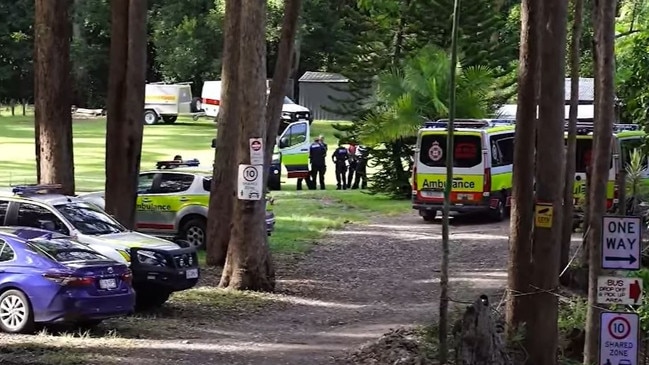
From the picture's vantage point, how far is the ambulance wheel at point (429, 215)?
3169cm

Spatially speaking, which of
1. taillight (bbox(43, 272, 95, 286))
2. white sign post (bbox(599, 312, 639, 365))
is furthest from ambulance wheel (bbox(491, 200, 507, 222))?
white sign post (bbox(599, 312, 639, 365))

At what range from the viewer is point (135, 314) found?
17969 millimetres

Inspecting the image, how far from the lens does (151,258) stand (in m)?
17.6

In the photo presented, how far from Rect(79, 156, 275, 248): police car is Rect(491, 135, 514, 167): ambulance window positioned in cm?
687

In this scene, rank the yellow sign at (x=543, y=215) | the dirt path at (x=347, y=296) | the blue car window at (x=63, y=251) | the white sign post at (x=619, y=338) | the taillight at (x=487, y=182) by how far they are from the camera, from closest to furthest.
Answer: the white sign post at (x=619, y=338) → the yellow sign at (x=543, y=215) → the dirt path at (x=347, y=296) → the blue car window at (x=63, y=251) → the taillight at (x=487, y=182)

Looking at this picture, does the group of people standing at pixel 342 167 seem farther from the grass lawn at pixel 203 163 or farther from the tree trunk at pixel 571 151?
the tree trunk at pixel 571 151

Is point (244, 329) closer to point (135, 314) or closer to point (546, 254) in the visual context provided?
point (135, 314)

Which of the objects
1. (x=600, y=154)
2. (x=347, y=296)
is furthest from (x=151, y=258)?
(x=600, y=154)

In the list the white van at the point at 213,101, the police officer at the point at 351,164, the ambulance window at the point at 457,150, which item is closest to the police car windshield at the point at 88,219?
the ambulance window at the point at 457,150

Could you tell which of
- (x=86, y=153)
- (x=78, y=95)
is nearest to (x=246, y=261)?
(x=86, y=153)

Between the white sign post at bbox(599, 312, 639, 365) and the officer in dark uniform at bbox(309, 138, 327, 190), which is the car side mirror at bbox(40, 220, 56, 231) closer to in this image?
the white sign post at bbox(599, 312, 639, 365)

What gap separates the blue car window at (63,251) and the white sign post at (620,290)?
6.53m

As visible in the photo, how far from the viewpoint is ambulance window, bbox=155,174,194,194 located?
2553 centimetres

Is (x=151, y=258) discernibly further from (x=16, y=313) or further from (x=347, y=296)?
(x=347, y=296)
